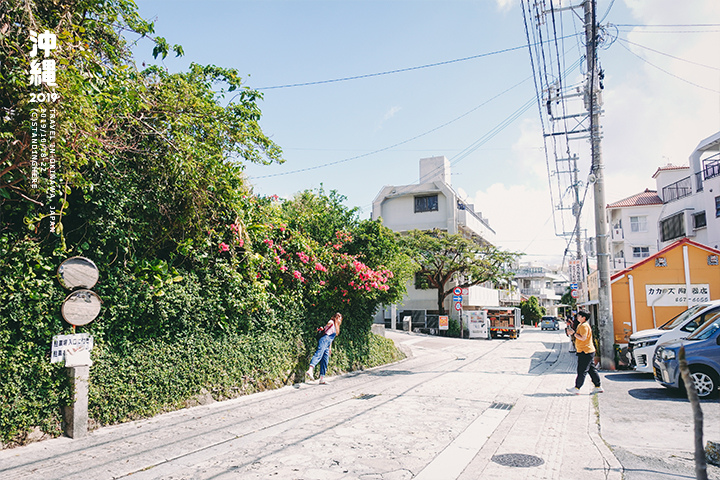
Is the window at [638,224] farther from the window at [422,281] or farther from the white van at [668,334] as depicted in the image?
the white van at [668,334]

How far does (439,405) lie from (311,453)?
3.69m

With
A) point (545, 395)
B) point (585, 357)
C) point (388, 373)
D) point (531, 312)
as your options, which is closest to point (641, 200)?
Answer: point (531, 312)

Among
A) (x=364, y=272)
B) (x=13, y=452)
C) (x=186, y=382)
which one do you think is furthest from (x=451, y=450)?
(x=364, y=272)

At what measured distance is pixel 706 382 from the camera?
9.41 meters

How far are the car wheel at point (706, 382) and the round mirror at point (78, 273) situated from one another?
11006mm

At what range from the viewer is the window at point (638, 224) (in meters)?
41.2

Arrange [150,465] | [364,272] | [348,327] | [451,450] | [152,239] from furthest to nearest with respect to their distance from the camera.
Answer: [348,327]
[364,272]
[152,239]
[451,450]
[150,465]

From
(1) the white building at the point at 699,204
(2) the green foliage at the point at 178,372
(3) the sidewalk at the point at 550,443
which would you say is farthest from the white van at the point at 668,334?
(1) the white building at the point at 699,204

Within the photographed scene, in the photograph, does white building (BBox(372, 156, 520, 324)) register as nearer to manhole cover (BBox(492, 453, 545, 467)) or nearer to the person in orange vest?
the person in orange vest

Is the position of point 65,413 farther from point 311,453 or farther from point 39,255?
point 311,453

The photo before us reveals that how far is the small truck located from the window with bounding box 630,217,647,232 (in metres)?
15.3

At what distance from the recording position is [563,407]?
8914mm

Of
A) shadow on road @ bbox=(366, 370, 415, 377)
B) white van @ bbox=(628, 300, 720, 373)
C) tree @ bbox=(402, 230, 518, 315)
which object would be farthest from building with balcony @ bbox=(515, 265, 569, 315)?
shadow on road @ bbox=(366, 370, 415, 377)

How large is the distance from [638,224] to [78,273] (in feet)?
146
